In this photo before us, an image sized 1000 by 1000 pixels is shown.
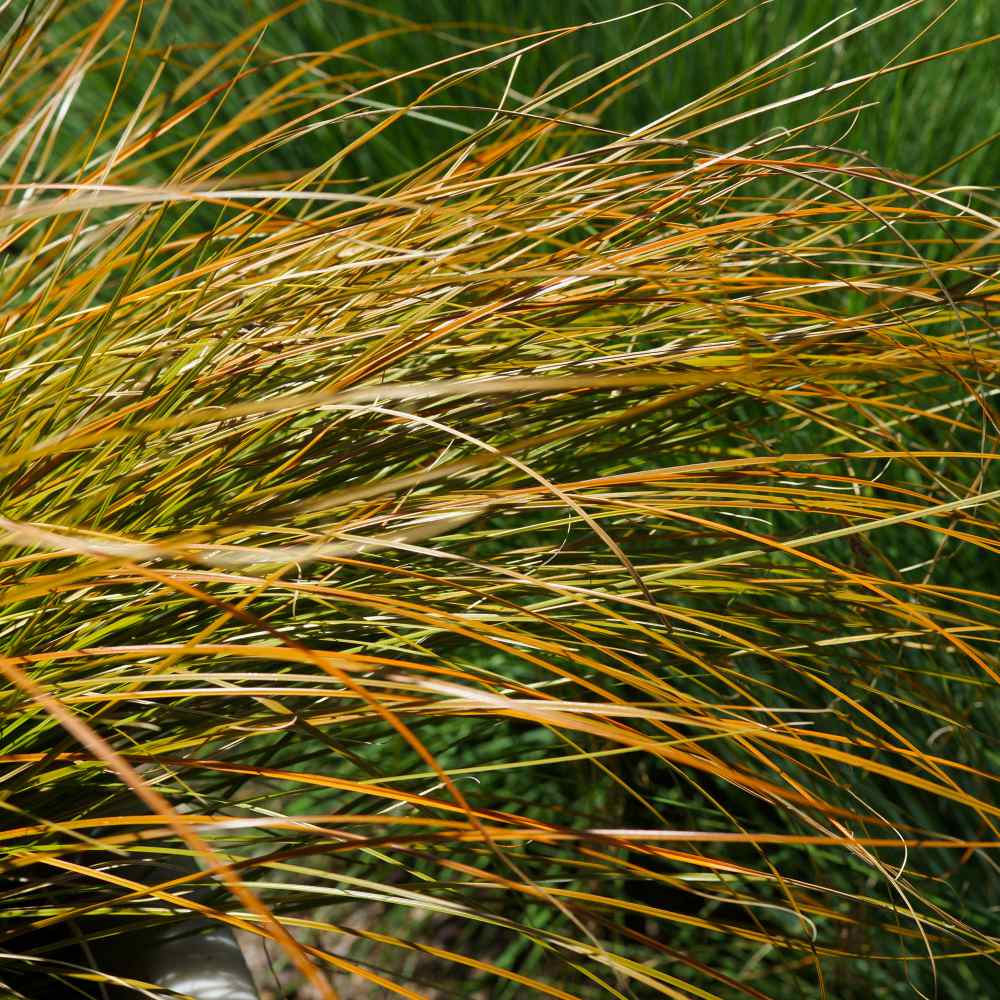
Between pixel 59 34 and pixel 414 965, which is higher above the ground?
pixel 59 34

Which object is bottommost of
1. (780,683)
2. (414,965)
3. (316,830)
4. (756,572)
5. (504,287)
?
(414,965)

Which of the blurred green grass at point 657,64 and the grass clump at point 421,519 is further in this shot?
the blurred green grass at point 657,64

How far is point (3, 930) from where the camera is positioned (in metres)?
0.67

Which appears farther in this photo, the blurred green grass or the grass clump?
the blurred green grass

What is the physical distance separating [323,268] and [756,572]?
15.0 inches

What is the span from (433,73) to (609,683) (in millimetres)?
1056

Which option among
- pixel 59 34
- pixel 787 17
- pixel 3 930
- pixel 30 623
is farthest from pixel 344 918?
pixel 59 34

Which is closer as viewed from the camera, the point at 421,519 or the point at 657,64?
the point at 421,519

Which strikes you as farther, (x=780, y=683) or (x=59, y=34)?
(x=59, y=34)

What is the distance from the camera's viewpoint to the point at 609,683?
41.1 inches

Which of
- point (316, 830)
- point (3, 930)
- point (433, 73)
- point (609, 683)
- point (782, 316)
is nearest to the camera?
point (316, 830)

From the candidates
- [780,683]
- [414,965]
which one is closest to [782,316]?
[780,683]

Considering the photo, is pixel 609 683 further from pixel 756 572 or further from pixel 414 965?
pixel 414 965

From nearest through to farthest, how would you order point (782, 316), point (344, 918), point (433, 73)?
point (782, 316)
point (344, 918)
point (433, 73)
